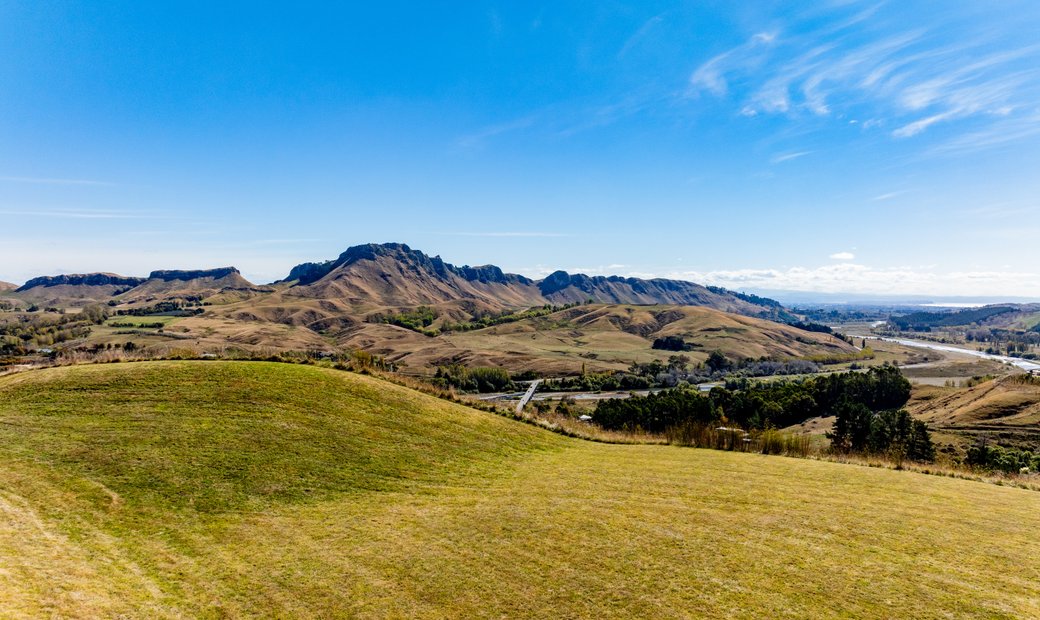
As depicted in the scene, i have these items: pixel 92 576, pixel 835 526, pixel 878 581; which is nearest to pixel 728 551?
pixel 878 581

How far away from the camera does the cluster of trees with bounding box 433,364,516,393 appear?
159125 millimetres

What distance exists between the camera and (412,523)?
1661 cm

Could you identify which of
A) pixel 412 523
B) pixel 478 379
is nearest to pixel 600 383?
pixel 478 379

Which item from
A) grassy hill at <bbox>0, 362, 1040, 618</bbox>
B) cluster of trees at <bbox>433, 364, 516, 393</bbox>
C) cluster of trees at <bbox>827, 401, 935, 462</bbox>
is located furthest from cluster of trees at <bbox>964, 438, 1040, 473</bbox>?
cluster of trees at <bbox>433, 364, 516, 393</bbox>

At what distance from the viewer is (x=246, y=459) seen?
19953 mm

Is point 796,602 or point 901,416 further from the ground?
point 796,602

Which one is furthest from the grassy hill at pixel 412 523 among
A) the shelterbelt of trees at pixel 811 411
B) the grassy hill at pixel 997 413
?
the grassy hill at pixel 997 413

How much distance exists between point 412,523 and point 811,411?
4572 inches

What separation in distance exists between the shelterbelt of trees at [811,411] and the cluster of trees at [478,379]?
65757 millimetres

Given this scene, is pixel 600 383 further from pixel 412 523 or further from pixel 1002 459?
pixel 412 523

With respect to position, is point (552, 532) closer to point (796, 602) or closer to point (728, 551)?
point (728, 551)

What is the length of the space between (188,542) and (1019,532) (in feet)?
87.3

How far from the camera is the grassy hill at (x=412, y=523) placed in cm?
1218

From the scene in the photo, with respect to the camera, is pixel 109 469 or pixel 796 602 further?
pixel 109 469
